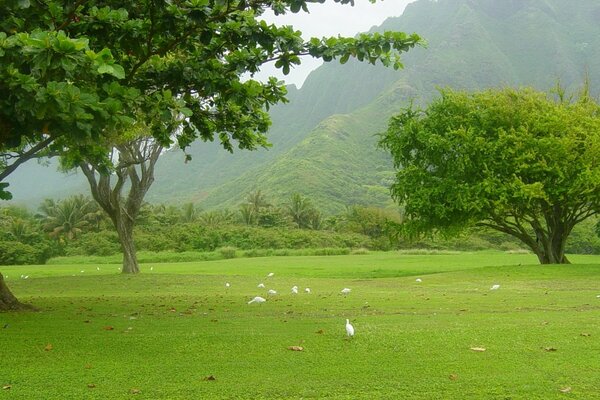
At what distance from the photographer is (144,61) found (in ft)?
28.8

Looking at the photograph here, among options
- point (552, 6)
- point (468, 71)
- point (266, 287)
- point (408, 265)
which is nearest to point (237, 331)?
point (266, 287)

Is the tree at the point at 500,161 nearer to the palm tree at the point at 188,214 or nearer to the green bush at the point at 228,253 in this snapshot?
the green bush at the point at 228,253

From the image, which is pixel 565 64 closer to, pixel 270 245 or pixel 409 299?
pixel 270 245

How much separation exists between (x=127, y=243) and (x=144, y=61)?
731 inches

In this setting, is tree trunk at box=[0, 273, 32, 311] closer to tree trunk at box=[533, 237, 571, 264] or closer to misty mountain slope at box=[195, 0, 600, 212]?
tree trunk at box=[533, 237, 571, 264]

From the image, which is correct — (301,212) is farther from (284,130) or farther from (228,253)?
(284,130)

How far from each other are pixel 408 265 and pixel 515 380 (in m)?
26.5

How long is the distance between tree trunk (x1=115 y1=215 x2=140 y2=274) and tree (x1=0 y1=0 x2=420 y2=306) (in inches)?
594

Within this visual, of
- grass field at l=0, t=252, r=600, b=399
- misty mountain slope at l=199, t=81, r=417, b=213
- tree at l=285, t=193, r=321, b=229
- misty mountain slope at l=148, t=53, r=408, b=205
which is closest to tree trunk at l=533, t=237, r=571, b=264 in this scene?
grass field at l=0, t=252, r=600, b=399

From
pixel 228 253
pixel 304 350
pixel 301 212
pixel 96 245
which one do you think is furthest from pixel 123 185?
pixel 301 212

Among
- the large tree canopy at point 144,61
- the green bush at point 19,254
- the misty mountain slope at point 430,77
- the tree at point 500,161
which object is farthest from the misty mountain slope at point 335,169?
the large tree canopy at point 144,61

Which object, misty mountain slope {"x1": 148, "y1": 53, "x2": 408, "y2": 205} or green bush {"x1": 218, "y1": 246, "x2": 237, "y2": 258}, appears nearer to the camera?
green bush {"x1": 218, "y1": 246, "x2": 237, "y2": 258}

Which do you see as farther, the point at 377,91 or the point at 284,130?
the point at 284,130

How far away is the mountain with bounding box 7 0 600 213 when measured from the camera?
Answer: 101500mm
